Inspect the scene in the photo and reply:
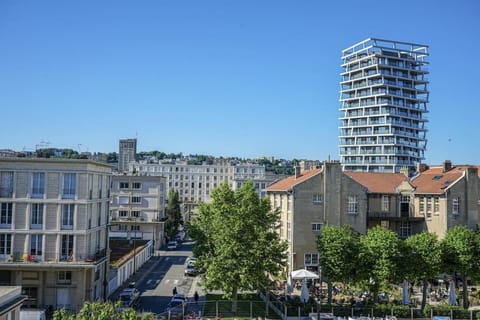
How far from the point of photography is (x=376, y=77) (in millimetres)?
138000

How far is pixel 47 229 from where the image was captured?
43375mm

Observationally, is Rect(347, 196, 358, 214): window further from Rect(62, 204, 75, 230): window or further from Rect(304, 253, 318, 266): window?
Rect(62, 204, 75, 230): window

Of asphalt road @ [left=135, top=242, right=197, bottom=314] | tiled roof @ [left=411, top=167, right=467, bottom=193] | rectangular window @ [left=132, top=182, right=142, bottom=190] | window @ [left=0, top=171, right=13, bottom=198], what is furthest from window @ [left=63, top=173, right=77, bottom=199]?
rectangular window @ [left=132, top=182, right=142, bottom=190]

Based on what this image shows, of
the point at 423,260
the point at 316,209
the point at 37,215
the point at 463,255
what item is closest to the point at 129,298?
the point at 37,215

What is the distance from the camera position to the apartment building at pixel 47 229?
141 feet

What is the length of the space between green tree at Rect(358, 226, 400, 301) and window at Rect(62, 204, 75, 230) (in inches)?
1016

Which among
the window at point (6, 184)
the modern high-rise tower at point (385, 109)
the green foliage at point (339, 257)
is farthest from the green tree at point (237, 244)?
the modern high-rise tower at point (385, 109)

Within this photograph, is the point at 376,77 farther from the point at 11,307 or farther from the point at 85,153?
the point at 11,307

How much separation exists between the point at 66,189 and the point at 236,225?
50.7 feet

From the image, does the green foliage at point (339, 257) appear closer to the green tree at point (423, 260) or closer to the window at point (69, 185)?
the green tree at point (423, 260)

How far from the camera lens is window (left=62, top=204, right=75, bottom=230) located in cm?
4378

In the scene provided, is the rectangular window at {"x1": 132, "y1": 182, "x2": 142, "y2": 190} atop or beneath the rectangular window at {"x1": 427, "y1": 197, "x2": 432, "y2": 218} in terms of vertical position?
atop

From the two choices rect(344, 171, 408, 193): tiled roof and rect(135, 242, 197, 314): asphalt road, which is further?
rect(344, 171, 408, 193): tiled roof

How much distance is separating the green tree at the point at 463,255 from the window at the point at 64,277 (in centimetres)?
3396
